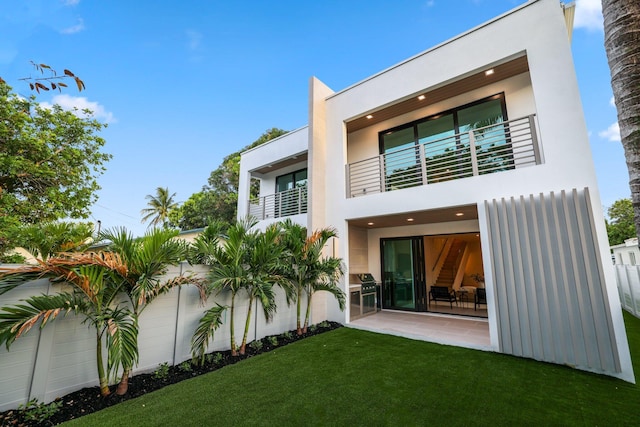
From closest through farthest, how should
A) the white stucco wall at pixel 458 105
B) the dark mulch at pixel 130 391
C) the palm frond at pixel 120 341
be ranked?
the dark mulch at pixel 130 391 → the palm frond at pixel 120 341 → the white stucco wall at pixel 458 105

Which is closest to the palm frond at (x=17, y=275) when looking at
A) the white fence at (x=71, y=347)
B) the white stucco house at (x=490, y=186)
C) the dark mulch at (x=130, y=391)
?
the white fence at (x=71, y=347)

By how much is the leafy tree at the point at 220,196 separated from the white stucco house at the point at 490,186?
444 inches

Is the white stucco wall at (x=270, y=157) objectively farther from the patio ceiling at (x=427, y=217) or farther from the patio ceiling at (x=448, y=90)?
the patio ceiling at (x=427, y=217)

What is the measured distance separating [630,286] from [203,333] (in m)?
12.5

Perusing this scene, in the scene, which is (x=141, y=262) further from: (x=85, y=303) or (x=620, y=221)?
(x=620, y=221)

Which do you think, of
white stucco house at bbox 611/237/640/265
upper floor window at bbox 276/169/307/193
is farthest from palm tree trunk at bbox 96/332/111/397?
white stucco house at bbox 611/237/640/265

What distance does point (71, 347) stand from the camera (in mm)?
3381

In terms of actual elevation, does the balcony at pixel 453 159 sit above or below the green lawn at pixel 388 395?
above

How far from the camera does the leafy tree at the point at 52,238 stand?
13.9ft

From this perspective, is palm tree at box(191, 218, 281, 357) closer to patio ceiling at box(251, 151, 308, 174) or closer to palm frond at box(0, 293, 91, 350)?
palm frond at box(0, 293, 91, 350)

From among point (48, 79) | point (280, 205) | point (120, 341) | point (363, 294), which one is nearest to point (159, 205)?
point (280, 205)

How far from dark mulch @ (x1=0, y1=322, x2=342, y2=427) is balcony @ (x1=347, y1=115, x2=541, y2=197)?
15.9ft

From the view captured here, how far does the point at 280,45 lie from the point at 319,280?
10.4 metres

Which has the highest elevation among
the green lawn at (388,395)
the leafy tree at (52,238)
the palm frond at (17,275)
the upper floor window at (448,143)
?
the upper floor window at (448,143)
